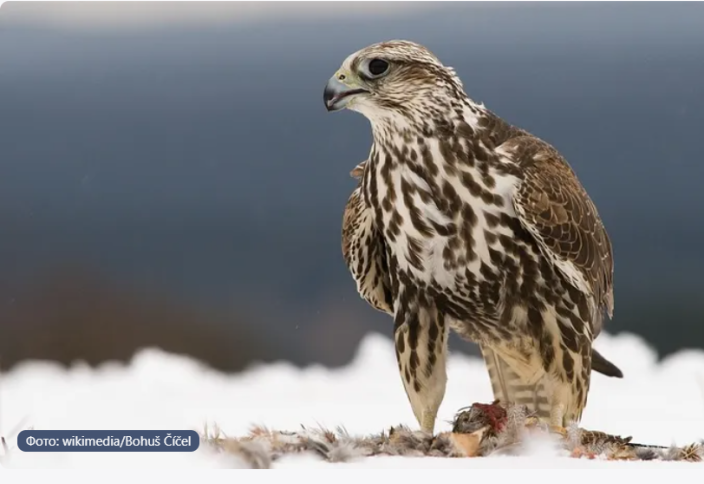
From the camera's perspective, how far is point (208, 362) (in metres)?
4.81

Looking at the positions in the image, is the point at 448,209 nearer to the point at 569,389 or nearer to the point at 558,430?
the point at 569,389

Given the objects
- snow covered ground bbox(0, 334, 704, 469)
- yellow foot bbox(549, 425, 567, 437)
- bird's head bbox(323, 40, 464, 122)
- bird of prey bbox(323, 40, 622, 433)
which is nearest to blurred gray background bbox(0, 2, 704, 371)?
snow covered ground bbox(0, 334, 704, 469)

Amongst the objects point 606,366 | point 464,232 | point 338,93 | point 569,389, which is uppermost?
point 338,93

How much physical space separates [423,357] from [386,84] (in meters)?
1.04

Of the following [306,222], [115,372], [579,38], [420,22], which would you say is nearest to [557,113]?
[579,38]

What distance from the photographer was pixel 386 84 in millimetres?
4348

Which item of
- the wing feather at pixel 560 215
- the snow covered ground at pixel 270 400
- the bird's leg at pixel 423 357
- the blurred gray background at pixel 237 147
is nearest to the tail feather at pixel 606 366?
the snow covered ground at pixel 270 400

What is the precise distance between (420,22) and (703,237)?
130 cm

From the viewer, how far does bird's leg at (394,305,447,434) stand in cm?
468

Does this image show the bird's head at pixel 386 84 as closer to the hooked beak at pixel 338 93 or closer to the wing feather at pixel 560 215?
the hooked beak at pixel 338 93

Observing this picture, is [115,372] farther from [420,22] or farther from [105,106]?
[420,22]

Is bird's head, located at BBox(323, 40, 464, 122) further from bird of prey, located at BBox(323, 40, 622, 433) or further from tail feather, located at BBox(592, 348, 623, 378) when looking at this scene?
tail feather, located at BBox(592, 348, 623, 378)

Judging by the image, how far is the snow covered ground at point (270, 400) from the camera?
4699 mm

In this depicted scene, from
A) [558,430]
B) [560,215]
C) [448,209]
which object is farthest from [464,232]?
[558,430]
